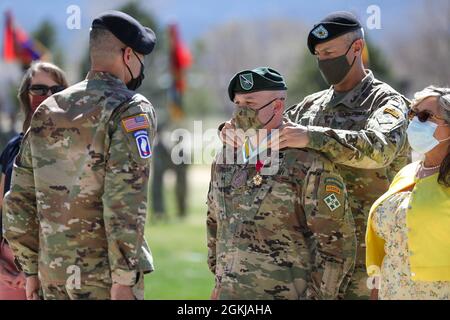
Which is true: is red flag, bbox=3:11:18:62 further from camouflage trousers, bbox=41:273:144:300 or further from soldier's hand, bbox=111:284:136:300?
soldier's hand, bbox=111:284:136:300

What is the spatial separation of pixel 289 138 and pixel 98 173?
88 cm

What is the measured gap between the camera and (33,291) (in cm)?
442

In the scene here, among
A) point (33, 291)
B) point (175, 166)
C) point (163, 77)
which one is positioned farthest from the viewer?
point (163, 77)

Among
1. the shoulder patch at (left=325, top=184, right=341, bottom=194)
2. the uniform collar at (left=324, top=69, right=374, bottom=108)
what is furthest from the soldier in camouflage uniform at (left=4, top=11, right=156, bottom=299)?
the uniform collar at (left=324, top=69, right=374, bottom=108)

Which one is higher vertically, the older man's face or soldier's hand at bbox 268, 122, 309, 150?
the older man's face

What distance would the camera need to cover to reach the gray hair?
412cm

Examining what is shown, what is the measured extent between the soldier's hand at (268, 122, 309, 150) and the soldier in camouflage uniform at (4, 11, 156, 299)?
0.56 metres

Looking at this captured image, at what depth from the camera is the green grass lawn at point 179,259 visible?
9.80 m

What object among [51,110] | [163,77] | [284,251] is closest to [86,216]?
[51,110]

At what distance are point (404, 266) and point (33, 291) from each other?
178 centimetres

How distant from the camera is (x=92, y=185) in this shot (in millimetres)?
4090

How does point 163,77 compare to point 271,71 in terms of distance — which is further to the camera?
point 163,77
